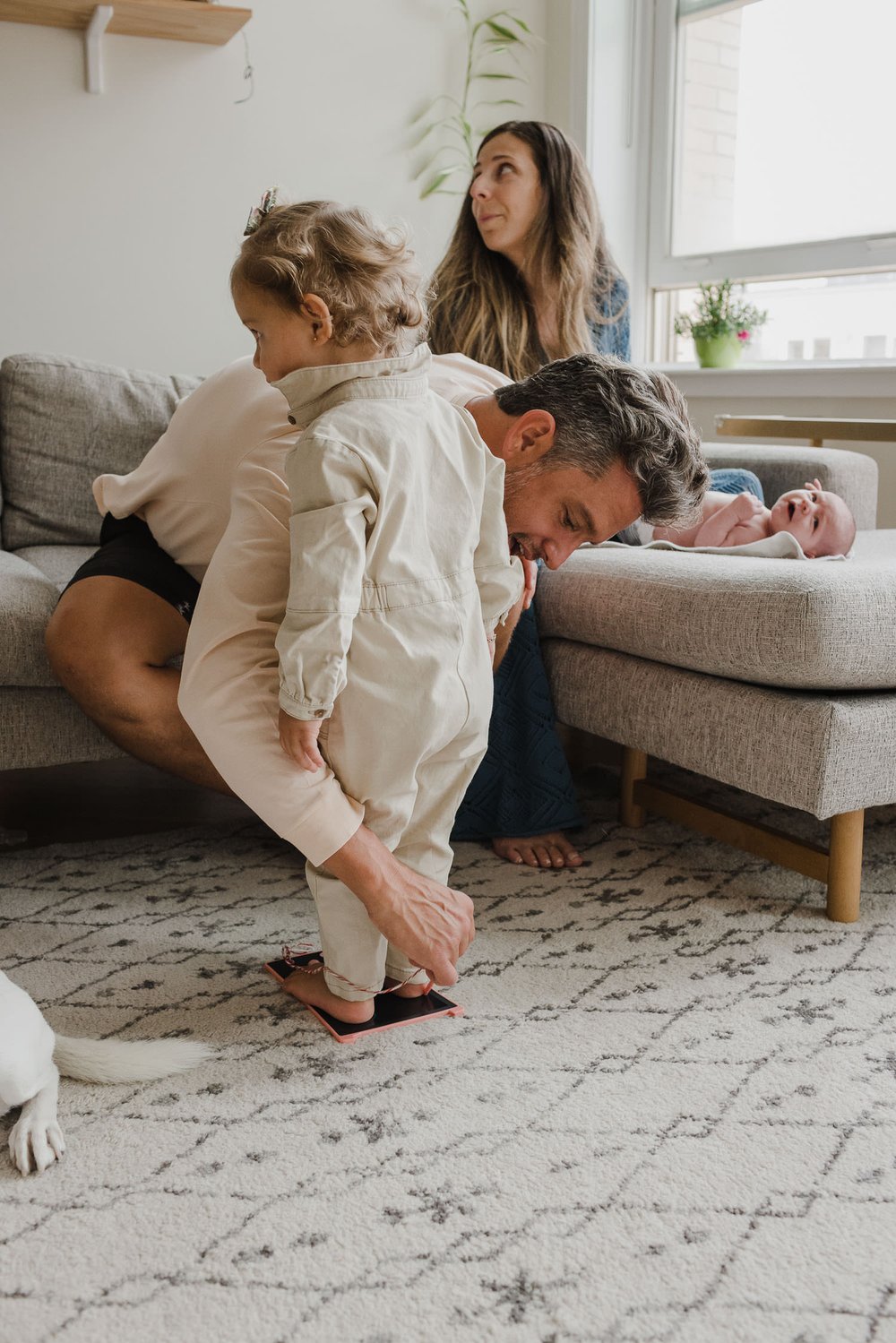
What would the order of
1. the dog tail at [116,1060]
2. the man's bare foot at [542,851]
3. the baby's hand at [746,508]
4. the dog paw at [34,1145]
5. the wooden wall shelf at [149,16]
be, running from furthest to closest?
the wooden wall shelf at [149,16], the baby's hand at [746,508], the man's bare foot at [542,851], the dog tail at [116,1060], the dog paw at [34,1145]

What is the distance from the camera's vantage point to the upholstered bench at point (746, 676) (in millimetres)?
1463

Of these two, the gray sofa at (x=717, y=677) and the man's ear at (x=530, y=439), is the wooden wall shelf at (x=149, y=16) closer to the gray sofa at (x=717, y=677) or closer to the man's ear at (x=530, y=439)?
the gray sofa at (x=717, y=677)

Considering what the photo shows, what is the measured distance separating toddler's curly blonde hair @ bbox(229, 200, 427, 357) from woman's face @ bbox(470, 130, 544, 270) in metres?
1.00

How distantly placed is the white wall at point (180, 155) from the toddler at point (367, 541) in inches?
70.7

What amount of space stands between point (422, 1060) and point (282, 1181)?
0.77ft

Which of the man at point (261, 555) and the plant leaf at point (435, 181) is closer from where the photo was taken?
the man at point (261, 555)

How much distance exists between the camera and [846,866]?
1.55 m

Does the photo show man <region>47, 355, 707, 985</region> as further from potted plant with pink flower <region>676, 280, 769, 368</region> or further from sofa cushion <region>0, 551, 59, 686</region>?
potted plant with pink flower <region>676, 280, 769, 368</region>

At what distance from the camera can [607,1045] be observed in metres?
1.23

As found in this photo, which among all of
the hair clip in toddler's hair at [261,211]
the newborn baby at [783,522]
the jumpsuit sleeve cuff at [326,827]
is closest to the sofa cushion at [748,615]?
the newborn baby at [783,522]

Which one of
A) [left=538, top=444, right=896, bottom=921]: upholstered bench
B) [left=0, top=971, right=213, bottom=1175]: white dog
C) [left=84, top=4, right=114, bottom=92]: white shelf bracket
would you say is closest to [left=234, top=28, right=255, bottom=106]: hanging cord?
[left=84, top=4, right=114, bottom=92]: white shelf bracket

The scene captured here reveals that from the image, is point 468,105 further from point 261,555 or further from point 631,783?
point 261,555

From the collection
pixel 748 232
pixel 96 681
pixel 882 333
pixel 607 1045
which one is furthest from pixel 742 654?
pixel 748 232

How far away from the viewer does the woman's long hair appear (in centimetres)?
210
